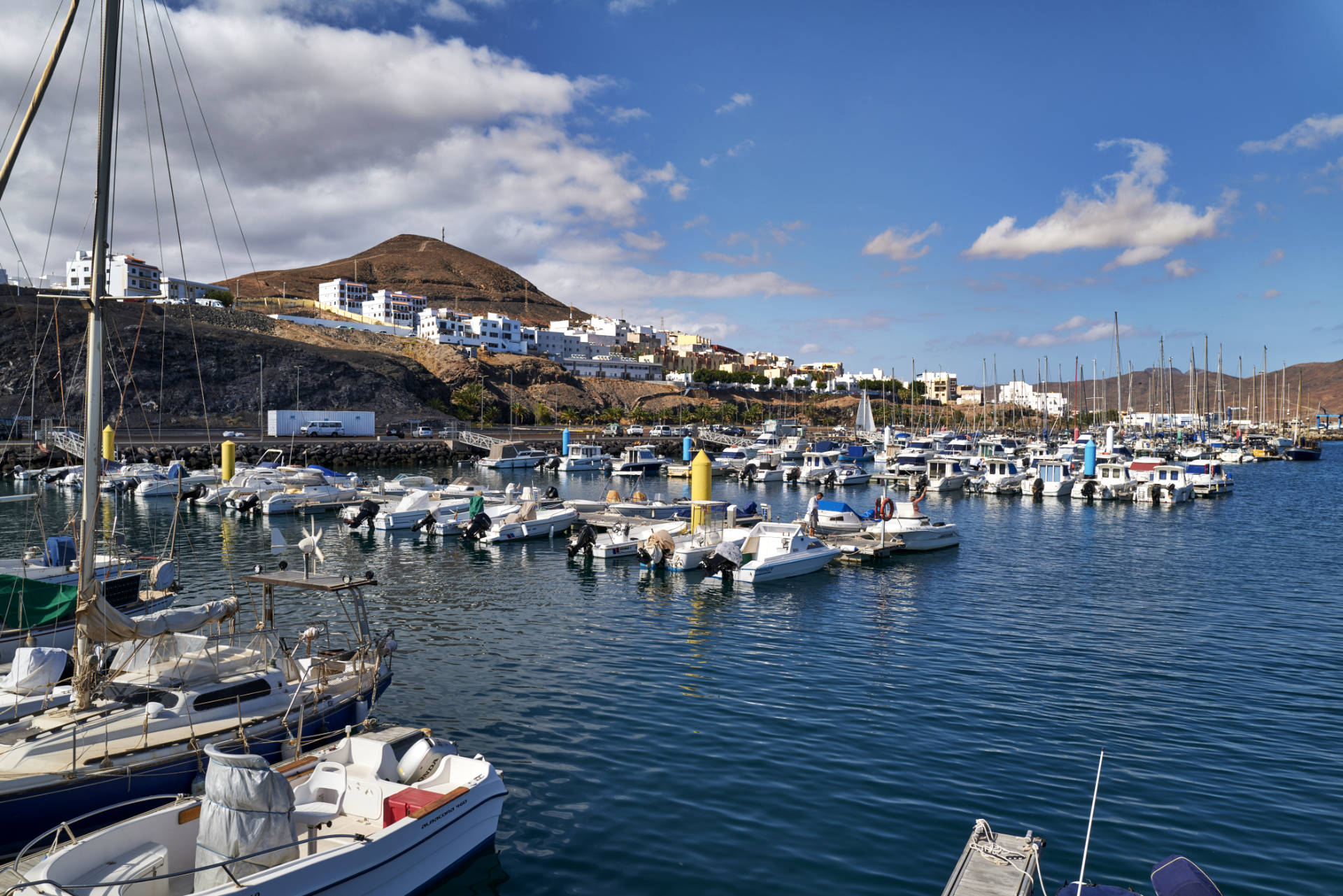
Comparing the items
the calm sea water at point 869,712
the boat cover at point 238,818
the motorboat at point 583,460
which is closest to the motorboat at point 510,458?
the motorboat at point 583,460

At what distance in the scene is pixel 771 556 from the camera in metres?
34.8

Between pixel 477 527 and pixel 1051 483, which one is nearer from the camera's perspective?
pixel 477 527

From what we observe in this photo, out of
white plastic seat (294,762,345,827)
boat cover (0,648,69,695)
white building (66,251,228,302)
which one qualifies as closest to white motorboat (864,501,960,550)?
white plastic seat (294,762,345,827)

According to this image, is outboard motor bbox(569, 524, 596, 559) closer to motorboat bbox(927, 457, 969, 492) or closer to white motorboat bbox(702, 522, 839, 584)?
white motorboat bbox(702, 522, 839, 584)

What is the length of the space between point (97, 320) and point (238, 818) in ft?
31.6

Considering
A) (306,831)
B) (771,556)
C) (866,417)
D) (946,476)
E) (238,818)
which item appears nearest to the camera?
(238,818)

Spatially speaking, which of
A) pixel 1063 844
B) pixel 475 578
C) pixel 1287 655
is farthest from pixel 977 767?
pixel 475 578

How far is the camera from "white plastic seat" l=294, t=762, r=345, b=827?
11.5 m

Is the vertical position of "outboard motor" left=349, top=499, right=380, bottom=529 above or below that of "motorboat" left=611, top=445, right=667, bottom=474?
below

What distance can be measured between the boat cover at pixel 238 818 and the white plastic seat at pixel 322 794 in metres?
1.80

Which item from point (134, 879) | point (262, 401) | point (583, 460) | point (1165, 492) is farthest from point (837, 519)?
point (262, 401)

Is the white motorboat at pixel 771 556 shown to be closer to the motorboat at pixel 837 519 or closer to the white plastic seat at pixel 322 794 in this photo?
the motorboat at pixel 837 519

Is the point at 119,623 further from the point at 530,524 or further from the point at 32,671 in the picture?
the point at 530,524

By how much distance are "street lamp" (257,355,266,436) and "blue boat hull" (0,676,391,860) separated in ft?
333
